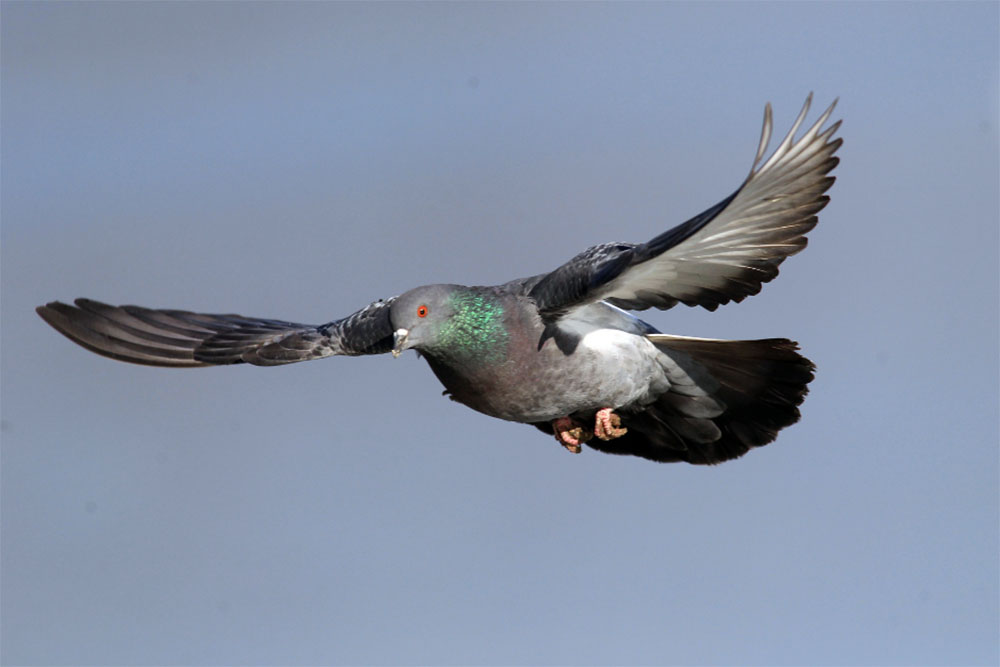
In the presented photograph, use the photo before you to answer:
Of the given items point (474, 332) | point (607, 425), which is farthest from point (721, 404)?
point (474, 332)

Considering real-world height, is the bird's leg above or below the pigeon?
below

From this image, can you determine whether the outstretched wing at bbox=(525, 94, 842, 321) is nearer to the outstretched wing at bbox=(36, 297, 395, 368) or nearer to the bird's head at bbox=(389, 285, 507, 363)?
the bird's head at bbox=(389, 285, 507, 363)

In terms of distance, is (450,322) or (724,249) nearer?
(724,249)

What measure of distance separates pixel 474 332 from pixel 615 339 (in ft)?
3.09

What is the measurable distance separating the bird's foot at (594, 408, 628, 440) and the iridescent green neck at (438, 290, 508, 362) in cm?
89

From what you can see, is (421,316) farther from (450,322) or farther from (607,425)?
(607,425)

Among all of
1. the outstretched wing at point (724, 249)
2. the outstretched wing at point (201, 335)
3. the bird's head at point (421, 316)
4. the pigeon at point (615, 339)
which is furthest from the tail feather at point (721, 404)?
the outstretched wing at point (201, 335)

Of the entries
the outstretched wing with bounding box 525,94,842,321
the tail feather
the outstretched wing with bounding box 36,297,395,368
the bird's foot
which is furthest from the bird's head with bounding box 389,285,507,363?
the tail feather

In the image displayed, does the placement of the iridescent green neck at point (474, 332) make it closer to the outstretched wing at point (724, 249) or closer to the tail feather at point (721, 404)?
the outstretched wing at point (724, 249)

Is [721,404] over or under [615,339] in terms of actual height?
under

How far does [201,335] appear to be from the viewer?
32.6 ft

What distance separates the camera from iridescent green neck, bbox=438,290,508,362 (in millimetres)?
8133

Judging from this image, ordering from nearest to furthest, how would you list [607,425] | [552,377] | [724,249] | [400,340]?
[724,249]
[400,340]
[552,377]
[607,425]

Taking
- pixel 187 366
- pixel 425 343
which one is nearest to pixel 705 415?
pixel 425 343
